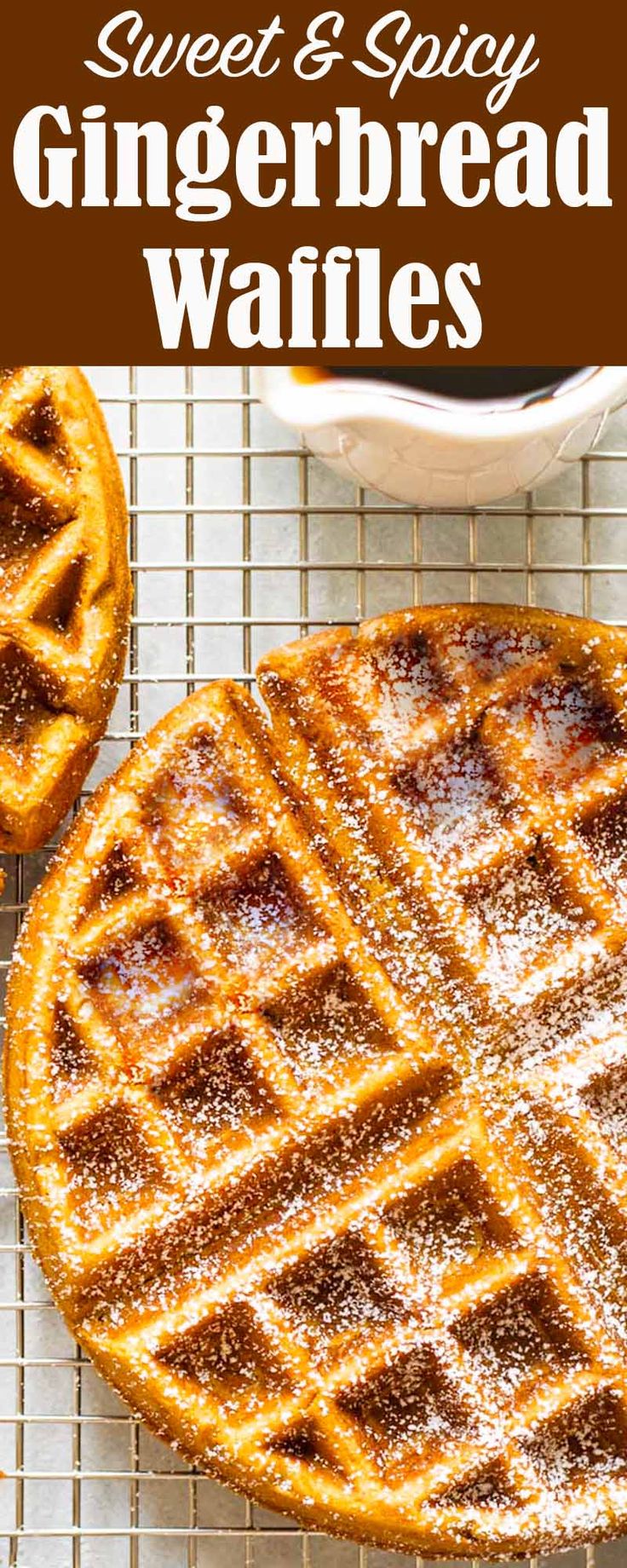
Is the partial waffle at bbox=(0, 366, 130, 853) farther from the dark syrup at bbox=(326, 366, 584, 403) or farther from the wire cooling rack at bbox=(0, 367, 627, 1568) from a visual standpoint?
the dark syrup at bbox=(326, 366, 584, 403)

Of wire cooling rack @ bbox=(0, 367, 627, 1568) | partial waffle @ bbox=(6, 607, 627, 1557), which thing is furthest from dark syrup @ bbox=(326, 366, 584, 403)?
wire cooling rack @ bbox=(0, 367, 627, 1568)

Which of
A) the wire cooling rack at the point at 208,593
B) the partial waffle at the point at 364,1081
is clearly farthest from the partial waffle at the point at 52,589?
the wire cooling rack at the point at 208,593

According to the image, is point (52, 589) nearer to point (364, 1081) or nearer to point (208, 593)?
point (208, 593)

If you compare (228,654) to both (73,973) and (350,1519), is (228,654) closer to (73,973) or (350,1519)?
(73,973)

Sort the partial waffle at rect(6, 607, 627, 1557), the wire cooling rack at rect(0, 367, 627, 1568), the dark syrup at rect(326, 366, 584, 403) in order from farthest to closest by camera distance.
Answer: the wire cooling rack at rect(0, 367, 627, 1568), the partial waffle at rect(6, 607, 627, 1557), the dark syrup at rect(326, 366, 584, 403)

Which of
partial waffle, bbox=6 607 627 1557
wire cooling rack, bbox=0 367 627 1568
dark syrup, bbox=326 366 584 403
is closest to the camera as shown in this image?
dark syrup, bbox=326 366 584 403

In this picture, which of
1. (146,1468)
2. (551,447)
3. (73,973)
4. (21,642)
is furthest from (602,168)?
(146,1468)

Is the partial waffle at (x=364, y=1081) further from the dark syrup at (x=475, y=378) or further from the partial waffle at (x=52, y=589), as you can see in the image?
the dark syrup at (x=475, y=378)

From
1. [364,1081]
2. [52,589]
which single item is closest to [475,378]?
[52,589]
